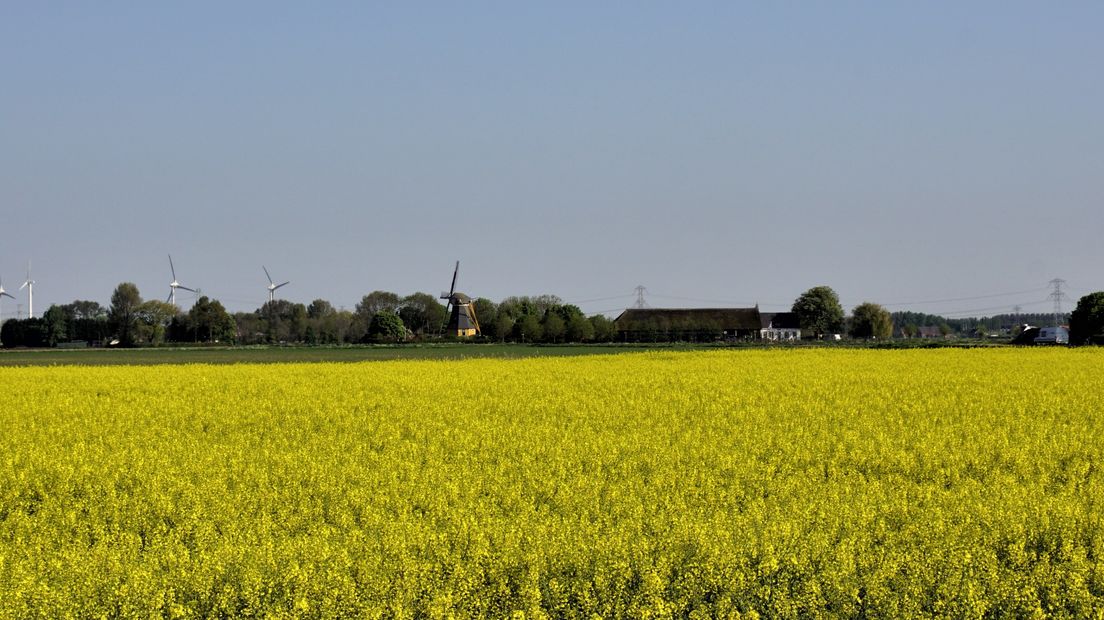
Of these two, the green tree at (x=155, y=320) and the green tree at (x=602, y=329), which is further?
the green tree at (x=155, y=320)

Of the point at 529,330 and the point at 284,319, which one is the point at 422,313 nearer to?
the point at 284,319

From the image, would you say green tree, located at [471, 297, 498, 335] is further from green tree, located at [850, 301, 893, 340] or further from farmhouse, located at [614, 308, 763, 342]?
green tree, located at [850, 301, 893, 340]

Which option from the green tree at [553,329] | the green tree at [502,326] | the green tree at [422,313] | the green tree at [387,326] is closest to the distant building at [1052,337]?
the green tree at [553,329]

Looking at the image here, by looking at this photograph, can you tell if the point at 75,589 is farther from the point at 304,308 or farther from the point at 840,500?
the point at 304,308

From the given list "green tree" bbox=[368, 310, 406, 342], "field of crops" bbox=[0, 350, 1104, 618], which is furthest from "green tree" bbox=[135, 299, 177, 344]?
"field of crops" bbox=[0, 350, 1104, 618]

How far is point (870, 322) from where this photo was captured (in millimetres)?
159750

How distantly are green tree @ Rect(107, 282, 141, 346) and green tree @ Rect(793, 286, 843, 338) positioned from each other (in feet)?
300

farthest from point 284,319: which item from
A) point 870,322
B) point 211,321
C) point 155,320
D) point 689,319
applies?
point 870,322

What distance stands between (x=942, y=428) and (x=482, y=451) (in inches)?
312

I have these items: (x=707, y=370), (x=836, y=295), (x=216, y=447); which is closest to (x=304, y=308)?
(x=836, y=295)

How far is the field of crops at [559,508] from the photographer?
8336 millimetres

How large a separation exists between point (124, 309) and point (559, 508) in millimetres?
156056

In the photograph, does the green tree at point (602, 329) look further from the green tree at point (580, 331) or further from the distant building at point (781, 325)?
the distant building at point (781, 325)

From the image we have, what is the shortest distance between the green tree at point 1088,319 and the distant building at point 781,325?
274 ft
